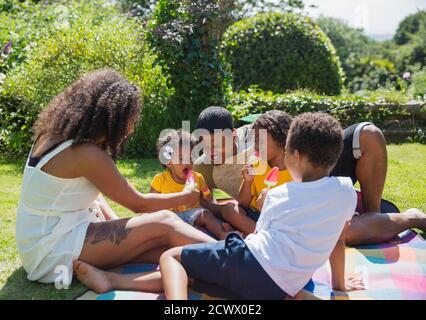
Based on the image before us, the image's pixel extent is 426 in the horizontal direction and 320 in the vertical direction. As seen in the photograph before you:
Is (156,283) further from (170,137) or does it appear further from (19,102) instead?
(19,102)

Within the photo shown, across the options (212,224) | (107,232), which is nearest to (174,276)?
(107,232)

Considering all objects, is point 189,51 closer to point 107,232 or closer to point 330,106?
point 330,106

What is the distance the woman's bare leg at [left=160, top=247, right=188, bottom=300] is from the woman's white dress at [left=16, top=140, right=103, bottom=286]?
0.58 m

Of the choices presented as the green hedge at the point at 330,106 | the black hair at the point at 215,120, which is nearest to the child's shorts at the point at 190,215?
the black hair at the point at 215,120

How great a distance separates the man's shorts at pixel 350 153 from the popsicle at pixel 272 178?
56cm

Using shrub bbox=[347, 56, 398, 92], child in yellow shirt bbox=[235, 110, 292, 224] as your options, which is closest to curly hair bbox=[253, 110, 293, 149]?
child in yellow shirt bbox=[235, 110, 292, 224]

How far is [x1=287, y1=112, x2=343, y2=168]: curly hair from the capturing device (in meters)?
2.89

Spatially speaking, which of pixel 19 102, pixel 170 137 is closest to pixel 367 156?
pixel 170 137

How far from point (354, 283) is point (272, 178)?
0.94m

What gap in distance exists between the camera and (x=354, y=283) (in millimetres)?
3096

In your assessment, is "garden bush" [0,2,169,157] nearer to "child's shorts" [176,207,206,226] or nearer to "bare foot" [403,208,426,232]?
"child's shorts" [176,207,206,226]

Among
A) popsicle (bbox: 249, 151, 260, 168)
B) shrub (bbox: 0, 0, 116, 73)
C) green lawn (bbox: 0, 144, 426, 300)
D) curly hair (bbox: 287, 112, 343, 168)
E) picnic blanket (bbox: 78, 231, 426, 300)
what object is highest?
shrub (bbox: 0, 0, 116, 73)

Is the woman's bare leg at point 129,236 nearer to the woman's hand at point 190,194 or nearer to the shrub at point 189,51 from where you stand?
the woman's hand at point 190,194

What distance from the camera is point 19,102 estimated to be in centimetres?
757
